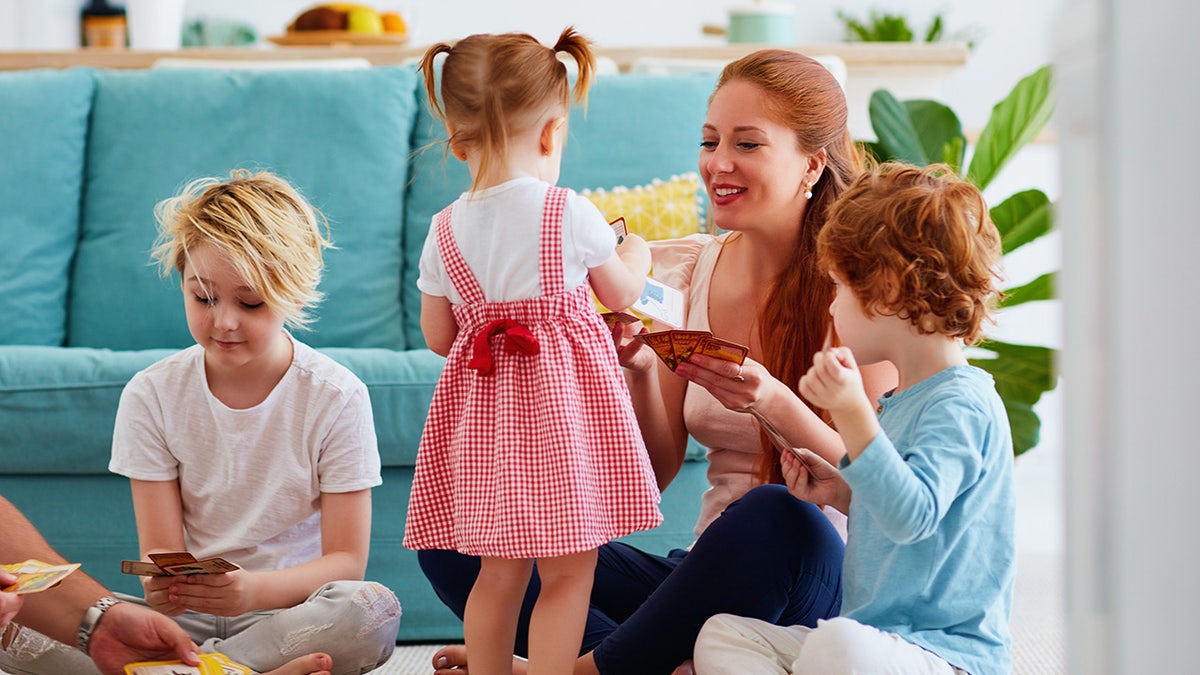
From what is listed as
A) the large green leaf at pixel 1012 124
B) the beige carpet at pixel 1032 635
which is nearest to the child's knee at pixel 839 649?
the beige carpet at pixel 1032 635

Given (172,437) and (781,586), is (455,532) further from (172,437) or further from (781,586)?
(172,437)

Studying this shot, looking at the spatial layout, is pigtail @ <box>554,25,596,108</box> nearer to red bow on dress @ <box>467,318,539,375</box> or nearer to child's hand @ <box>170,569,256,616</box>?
red bow on dress @ <box>467,318,539,375</box>

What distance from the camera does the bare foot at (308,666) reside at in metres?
1.52

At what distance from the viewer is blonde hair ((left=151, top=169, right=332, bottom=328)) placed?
5.25 feet

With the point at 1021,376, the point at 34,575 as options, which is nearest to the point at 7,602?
the point at 34,575

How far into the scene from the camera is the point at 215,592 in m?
1.49

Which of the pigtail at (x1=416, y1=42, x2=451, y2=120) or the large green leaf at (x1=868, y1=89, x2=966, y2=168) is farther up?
the large green leaf at (x1=868, y1=89, x2=966, y2=168)

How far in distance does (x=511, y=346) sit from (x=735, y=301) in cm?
46

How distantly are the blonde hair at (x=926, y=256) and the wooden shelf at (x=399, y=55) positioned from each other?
2025 millimetres

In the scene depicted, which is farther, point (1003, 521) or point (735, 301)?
point (735, 301)

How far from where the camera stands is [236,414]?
1.67 metres

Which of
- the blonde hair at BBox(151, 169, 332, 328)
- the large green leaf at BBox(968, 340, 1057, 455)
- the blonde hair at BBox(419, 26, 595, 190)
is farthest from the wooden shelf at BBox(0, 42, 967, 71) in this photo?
the blonde hair at BBox(419, 26, 595, 190)

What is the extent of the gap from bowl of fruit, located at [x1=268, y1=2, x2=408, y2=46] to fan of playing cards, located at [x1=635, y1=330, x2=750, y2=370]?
2.44 meters

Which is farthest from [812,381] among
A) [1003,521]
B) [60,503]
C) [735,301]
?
[60,503]
